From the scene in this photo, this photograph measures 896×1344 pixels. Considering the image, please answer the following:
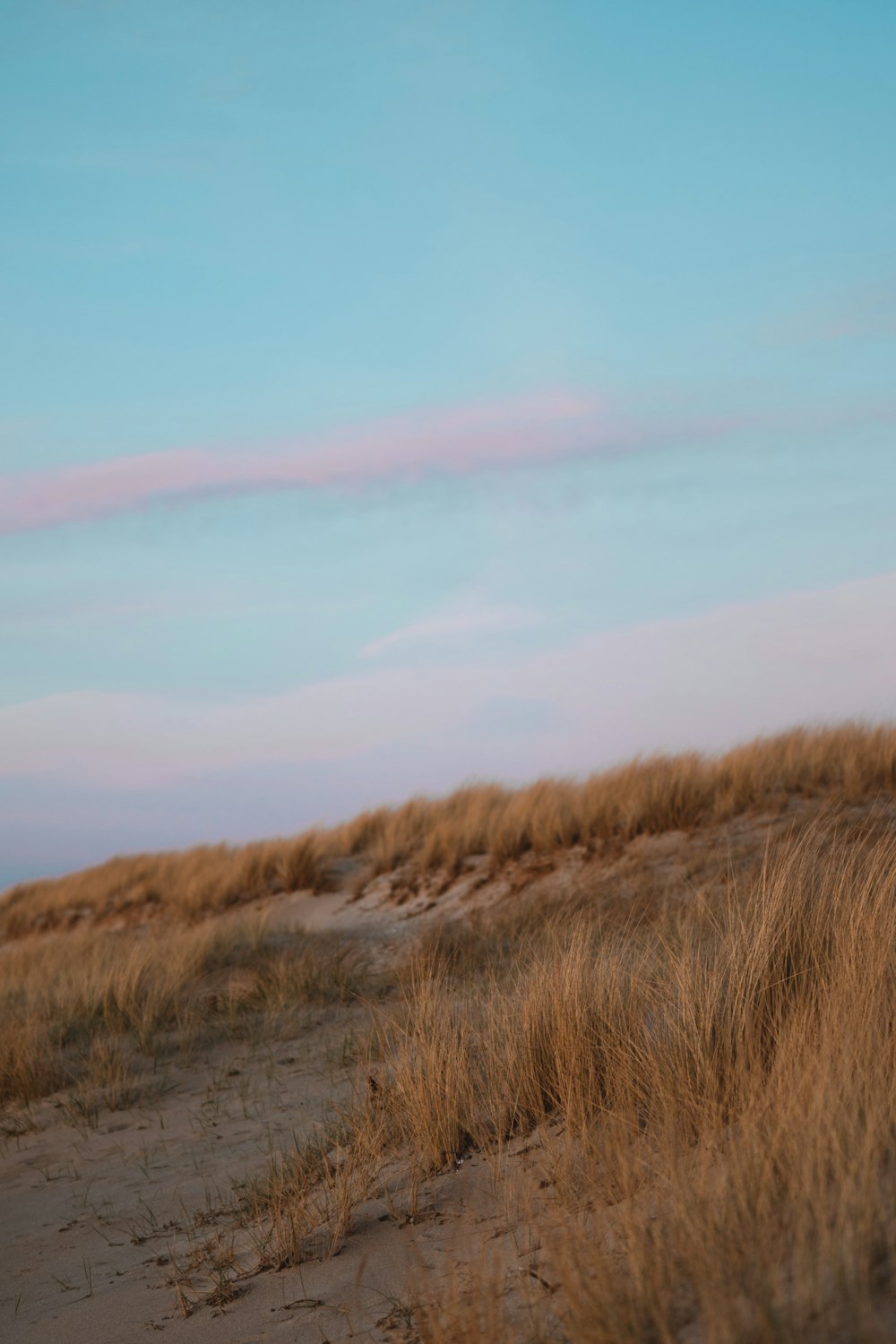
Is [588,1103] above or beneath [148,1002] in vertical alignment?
above

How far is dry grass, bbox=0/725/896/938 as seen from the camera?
33.7ft

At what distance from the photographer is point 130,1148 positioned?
5199 mm

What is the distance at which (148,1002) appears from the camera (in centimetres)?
717

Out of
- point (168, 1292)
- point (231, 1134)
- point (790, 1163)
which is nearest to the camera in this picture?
point (790, 1163)

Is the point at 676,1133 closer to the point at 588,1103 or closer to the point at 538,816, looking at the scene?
the point at 588,1103

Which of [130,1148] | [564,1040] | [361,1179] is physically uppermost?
[564,1040]

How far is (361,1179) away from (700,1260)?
1734 millimetres

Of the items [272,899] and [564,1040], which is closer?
[564,1040]

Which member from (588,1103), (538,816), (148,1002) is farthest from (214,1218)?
(538,816)

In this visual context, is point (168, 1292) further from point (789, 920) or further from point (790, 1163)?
point (789, 920)

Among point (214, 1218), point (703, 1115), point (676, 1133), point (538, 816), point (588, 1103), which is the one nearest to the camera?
point (703, 1115)

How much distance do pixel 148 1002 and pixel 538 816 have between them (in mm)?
5143

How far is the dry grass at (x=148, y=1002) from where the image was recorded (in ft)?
20.8

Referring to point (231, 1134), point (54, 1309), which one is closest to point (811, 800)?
point (231, 1134)
